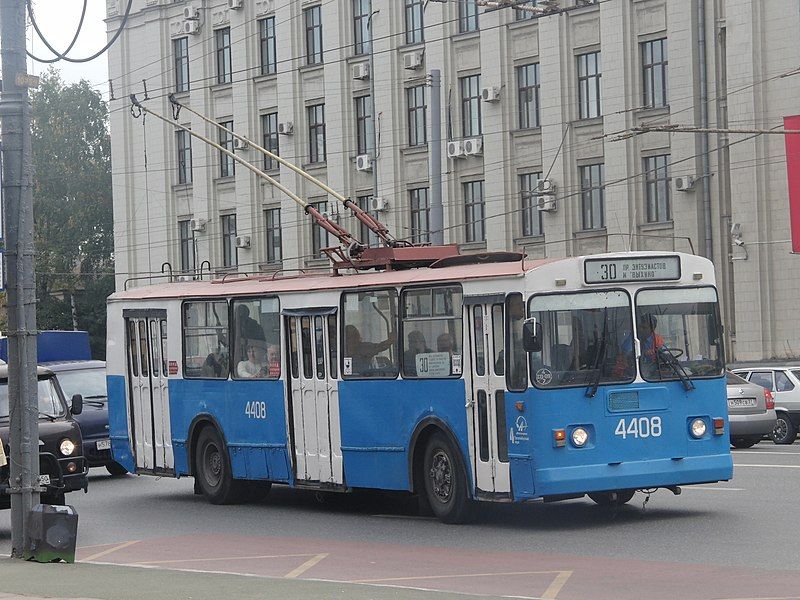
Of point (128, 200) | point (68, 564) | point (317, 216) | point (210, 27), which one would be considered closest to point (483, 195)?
point (210, 27)

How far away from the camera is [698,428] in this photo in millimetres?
15461

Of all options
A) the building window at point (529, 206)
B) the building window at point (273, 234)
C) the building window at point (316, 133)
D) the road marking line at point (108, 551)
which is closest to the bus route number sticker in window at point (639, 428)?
the road marking line at point (108, 551)

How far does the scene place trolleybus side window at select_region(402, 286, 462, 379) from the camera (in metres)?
15.8

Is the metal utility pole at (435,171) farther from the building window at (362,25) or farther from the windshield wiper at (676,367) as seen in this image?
the building window at (362,25)

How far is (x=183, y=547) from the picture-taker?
589 inches

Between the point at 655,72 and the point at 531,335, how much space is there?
27261 mm

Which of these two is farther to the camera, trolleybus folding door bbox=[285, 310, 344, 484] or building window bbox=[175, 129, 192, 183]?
building window bbox=[175, 129, 192, 183]

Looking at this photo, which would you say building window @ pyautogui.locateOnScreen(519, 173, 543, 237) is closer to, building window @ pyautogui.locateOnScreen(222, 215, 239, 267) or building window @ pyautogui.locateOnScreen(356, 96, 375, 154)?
building window @ pyautogui.locateOnScreen(356, 96, 375, 154)

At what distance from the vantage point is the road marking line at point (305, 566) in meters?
12.5

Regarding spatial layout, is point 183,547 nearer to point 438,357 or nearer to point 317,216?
point 438,357

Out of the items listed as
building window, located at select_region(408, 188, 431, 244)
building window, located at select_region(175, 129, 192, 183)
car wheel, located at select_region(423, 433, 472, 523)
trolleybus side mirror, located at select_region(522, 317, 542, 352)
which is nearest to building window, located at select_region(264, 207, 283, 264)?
building window, located at select_region(175, 129, 192, 183)

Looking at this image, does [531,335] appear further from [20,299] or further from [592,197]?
[592,197]

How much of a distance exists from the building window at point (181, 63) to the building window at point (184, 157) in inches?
60.7

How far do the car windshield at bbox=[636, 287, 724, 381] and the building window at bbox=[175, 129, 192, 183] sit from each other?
132ft
